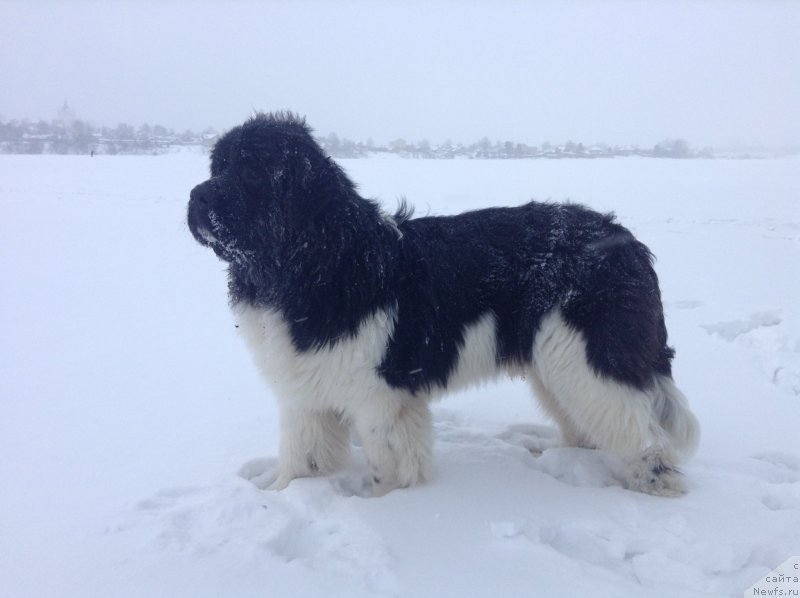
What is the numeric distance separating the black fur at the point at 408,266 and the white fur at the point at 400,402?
69mm

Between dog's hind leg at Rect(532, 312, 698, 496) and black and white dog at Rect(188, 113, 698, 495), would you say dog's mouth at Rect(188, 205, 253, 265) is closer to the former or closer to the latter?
black and white dog at Rect(188, 113, 698, 495)

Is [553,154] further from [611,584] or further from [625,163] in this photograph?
[611,584]

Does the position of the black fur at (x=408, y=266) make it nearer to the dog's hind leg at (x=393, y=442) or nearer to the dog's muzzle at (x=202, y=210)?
the dog's muzzle at (x=202, y=210)

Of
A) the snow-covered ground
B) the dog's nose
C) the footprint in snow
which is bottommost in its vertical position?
the snow-covered ground

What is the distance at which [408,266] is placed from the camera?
3332mm

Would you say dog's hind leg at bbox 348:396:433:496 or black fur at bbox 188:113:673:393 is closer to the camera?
black fur at bbox 188:113:673:393

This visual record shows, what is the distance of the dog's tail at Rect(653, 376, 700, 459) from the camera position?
130 inches

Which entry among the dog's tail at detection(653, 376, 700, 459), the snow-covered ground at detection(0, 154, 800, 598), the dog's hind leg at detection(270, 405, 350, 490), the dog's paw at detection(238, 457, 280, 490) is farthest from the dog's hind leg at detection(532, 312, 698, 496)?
the dog's paw at detection(238, 457, 280, 490)

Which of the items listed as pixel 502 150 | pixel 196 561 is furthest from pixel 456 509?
pixel 502 150

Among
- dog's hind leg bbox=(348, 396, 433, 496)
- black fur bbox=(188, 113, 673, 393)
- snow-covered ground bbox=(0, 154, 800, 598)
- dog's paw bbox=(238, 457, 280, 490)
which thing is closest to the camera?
A: snow-covered ground bbox=(0, 154, 800, 598)

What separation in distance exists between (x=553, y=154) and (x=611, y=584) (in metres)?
32.5

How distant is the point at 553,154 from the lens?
106 feet

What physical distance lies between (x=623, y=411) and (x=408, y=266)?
1498 mm

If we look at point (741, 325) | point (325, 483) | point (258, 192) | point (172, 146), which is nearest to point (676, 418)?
point (325, 483)
